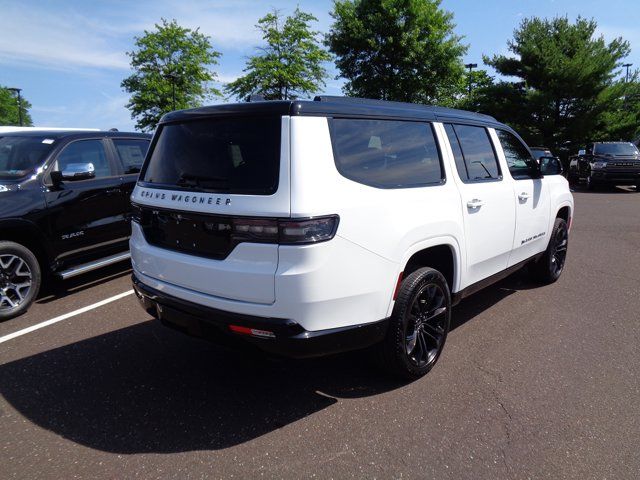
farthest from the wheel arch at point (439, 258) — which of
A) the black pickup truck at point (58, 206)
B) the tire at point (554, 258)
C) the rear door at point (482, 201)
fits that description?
the black pickup truck at point (58, 206)

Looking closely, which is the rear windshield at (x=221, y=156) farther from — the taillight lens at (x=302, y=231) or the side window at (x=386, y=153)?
the side window at (x=386, y=153)

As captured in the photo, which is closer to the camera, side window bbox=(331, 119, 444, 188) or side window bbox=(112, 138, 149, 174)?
side window bbox=(331, 119, 444, 188)

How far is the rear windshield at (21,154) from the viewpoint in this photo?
16.1ft

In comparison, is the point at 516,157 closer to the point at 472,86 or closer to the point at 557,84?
the point at 557,84

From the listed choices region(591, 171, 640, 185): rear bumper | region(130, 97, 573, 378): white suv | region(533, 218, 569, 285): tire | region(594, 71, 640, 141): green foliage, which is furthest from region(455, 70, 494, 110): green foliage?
region(130, 97, 573, 378): white suv

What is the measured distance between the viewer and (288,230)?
234 centimetres

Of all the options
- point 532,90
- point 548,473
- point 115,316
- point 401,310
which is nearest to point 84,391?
point 115,316

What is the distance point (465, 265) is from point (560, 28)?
31.6 meters

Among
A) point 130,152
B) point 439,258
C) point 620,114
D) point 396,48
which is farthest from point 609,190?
point 130,152

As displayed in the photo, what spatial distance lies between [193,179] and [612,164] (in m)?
18.5

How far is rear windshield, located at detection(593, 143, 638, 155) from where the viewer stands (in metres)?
17.4

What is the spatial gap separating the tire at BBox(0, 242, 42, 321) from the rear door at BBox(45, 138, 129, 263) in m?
0.40

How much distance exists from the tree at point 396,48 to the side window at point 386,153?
26885mm

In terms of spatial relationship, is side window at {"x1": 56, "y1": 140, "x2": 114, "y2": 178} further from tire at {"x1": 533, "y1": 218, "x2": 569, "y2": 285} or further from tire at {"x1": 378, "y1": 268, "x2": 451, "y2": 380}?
tire at {"x1": 533, "y1": 218, "x2": 569, "y2": 285}
